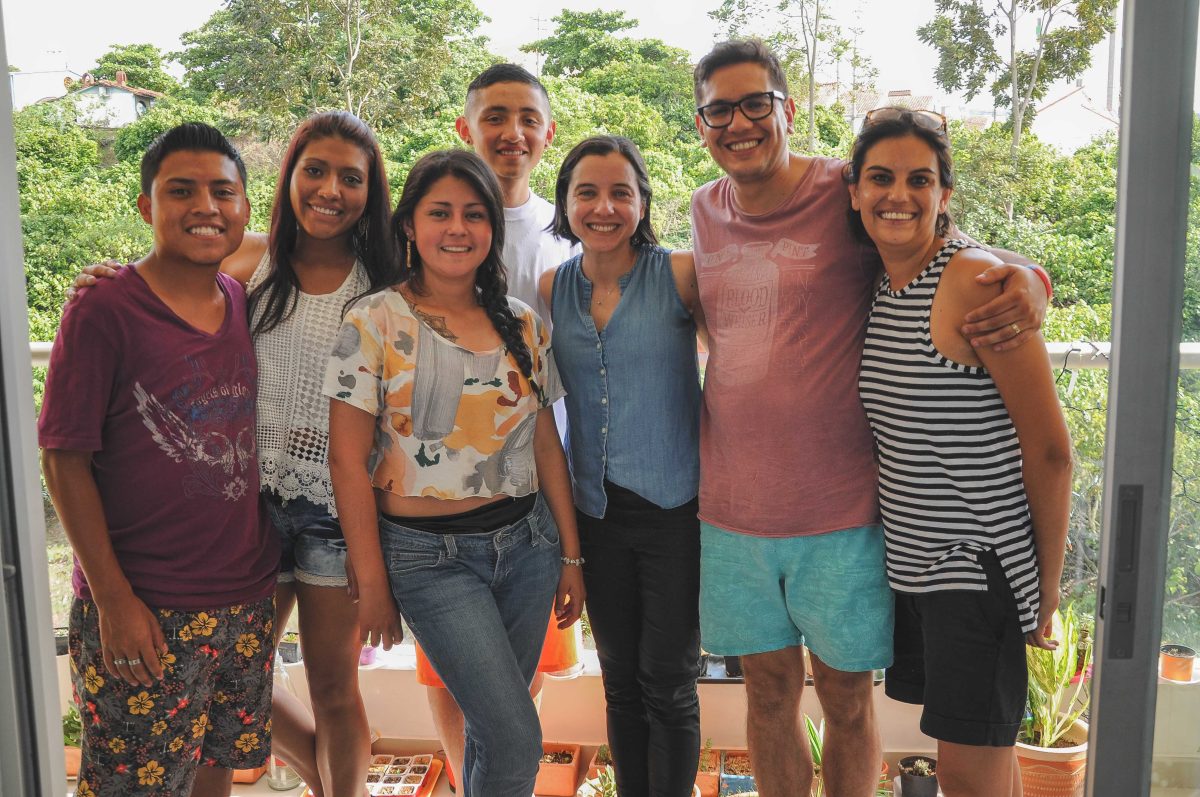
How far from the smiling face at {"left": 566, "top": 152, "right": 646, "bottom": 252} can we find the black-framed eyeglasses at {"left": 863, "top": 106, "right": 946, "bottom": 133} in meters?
0.45

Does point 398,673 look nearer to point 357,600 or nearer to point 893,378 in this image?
point 357,600

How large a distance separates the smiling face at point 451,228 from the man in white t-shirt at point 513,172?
1.48 ft

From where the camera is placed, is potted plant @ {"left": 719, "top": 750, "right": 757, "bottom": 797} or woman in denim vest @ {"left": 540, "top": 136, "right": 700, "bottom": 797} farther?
potted plant @ {"left": 719, "top": 750, "right": 757, "bottom": 797}

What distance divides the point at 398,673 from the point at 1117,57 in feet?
7.59

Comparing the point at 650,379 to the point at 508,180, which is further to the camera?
the point at 508,180

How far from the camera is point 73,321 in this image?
1.53m

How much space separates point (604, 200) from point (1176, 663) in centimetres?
120

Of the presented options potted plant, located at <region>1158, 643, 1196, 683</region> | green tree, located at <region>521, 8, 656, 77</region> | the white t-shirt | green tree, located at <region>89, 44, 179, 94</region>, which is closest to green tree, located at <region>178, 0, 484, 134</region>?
green tree, located at <region>89, 44, 179, 94</region>

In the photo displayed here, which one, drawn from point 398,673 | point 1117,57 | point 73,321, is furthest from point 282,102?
point 1117,57

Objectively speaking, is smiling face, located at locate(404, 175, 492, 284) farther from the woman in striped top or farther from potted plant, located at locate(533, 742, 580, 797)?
potted plant, located at locate(533, 742, 580, 797)

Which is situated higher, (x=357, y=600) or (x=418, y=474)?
(x=418, y=474)

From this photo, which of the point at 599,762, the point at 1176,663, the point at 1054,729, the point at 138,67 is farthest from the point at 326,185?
the point at 138,67

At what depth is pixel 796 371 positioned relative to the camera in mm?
1740

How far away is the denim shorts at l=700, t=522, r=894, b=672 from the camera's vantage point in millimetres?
1730
